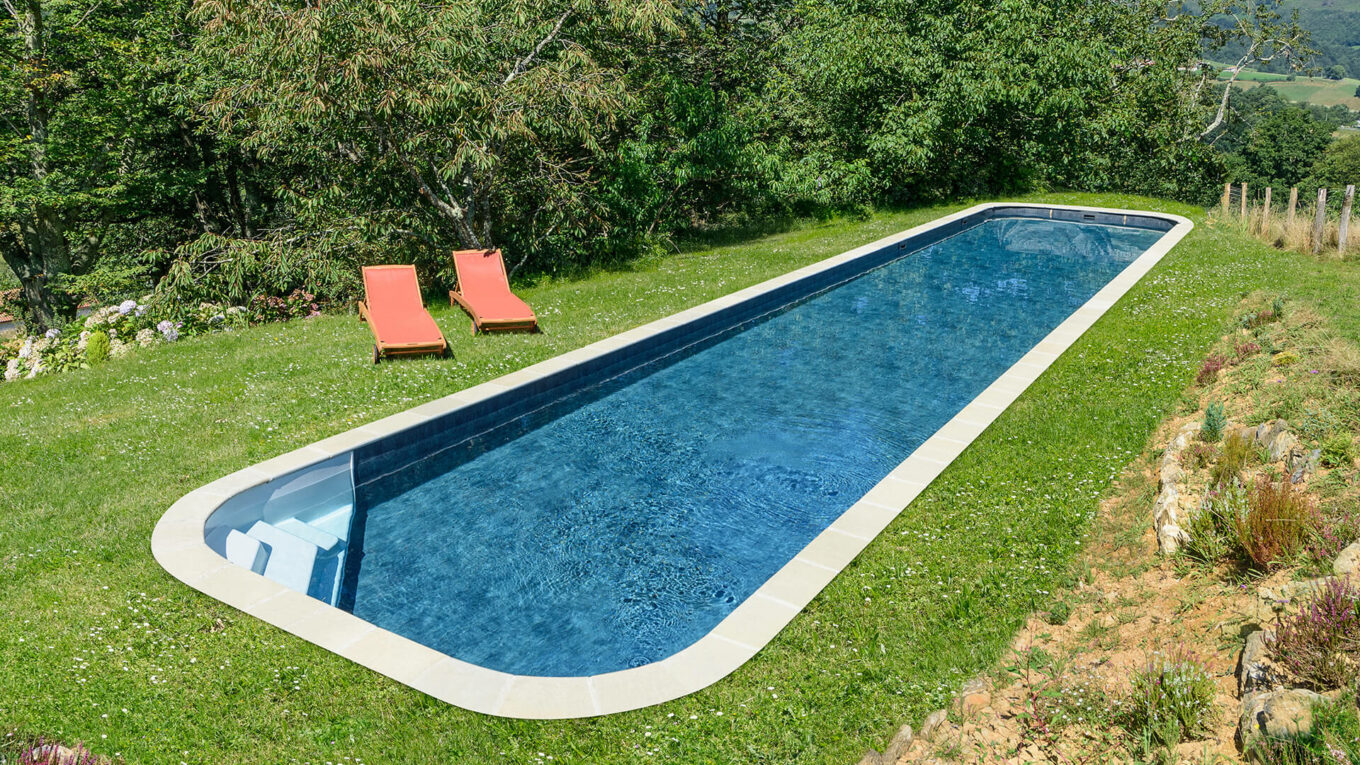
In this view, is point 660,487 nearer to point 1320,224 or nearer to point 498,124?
point 498,124


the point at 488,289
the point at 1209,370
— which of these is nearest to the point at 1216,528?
the point at 1209,370

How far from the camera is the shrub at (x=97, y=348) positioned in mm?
12961

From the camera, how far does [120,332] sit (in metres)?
13.5

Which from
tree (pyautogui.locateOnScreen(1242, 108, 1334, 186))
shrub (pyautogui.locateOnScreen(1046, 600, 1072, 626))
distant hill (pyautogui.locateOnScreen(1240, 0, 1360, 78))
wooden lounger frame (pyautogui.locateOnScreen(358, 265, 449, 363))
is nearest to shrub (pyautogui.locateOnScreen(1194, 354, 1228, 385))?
shrub (pyautogui.locateOnScreen(1046, 600, 1072, 626))

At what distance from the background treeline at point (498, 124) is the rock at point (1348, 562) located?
12.1 meters

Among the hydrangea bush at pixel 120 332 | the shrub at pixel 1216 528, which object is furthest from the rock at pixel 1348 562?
the hydrangea bush at pixel 120 332

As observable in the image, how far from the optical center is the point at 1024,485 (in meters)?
7.42

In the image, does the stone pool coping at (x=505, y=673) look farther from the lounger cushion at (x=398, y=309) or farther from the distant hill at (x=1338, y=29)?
the distant hill at (x=1338, y=29)

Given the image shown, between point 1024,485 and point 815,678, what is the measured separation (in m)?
3.24

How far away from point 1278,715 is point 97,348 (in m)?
14.7

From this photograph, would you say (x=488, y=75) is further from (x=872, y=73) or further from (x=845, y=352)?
(x=872, y=73)

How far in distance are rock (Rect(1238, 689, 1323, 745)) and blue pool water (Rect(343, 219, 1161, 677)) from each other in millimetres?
3508

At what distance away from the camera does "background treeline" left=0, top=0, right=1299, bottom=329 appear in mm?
14023

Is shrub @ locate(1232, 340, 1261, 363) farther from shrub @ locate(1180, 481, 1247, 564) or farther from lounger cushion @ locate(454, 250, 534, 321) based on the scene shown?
lounger cushion @ locate(454, 250, 534, 321)
